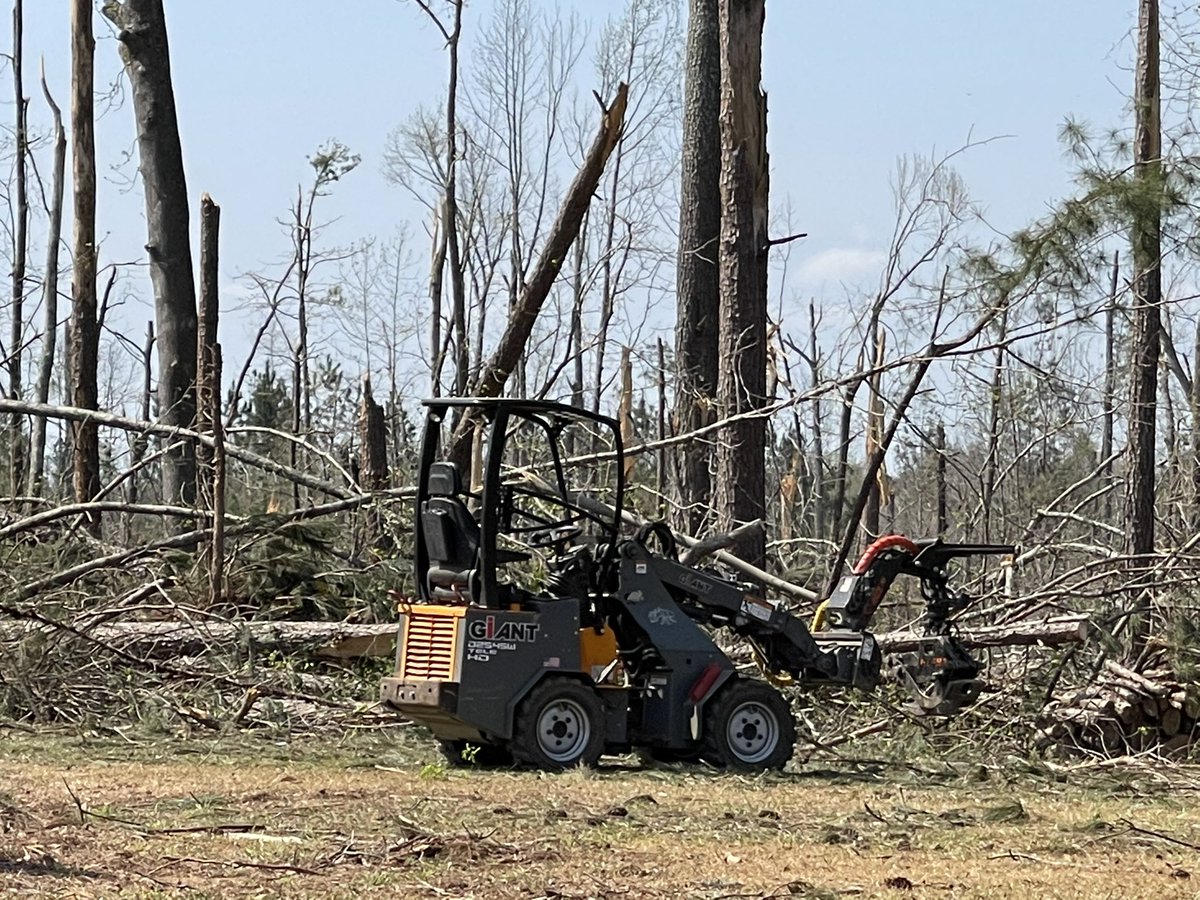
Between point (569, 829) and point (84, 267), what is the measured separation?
14.2 meters

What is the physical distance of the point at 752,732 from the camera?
1006cm

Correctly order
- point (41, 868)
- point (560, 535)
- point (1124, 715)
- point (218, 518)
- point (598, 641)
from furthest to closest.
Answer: point (218, 518)
point (1124, 715)
point (560, 535)
point (598, 641)
point (41, 868)

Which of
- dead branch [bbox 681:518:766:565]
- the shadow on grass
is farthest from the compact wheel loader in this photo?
the shadow on grass

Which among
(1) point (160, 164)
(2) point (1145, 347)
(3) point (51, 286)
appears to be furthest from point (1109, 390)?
(3) point (51, 286)

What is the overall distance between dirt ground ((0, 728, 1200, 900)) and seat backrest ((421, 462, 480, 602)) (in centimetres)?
103

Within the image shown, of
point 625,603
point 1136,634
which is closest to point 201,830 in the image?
point 625,603

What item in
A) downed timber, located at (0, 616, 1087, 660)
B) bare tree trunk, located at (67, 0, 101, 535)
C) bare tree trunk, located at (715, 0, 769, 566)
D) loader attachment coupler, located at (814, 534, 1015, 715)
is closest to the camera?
loader attachment coupler, located at (814, 534, 1015, 715)

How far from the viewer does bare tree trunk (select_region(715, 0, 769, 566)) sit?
14469 mm

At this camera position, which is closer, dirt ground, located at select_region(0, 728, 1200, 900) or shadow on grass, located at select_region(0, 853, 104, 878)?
shadow on grass, located at select_region(0, 853, 104, 878)

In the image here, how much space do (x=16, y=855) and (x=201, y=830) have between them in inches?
37.8

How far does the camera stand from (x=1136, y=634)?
12.3 meters

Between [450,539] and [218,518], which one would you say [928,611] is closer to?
[450,539]

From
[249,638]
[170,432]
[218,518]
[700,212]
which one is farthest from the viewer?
[700,212]

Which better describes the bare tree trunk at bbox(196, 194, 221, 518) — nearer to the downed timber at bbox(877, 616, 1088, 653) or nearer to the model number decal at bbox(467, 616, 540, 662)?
the model number decal at bbox(467, 616, 540, 662)
